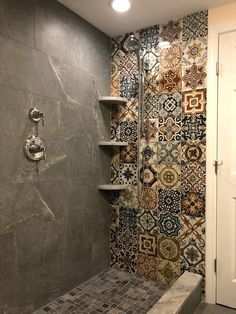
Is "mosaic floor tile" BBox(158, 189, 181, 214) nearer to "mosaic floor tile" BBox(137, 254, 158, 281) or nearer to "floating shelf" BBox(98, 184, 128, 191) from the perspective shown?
"floating shelf" BBox(98, 184, 128, 191)

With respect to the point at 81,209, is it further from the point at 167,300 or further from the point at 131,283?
the point at 167,300

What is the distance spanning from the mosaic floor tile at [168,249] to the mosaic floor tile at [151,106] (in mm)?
943

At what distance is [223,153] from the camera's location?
1.78 m

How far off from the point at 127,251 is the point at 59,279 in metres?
0.62

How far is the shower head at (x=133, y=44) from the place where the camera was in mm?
1959

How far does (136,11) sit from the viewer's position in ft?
6.03

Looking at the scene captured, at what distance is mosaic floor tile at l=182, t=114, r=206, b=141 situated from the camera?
183cm

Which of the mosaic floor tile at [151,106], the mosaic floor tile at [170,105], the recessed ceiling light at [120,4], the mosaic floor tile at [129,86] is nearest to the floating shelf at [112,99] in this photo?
the mosaic floor tile at [129,86]

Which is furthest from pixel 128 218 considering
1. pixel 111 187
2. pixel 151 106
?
pixel 151 106

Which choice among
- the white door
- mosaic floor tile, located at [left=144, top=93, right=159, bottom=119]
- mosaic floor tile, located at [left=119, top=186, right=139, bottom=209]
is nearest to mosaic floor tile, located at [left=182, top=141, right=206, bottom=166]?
the white door

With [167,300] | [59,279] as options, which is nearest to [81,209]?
[59,279]

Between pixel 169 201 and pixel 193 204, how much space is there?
0.18 metres

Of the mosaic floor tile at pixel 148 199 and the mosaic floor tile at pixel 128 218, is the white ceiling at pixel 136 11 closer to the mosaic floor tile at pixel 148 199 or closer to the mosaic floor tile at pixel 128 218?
the mosaic floor tile at pixel 148 199

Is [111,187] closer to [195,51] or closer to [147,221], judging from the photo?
[147,221]
